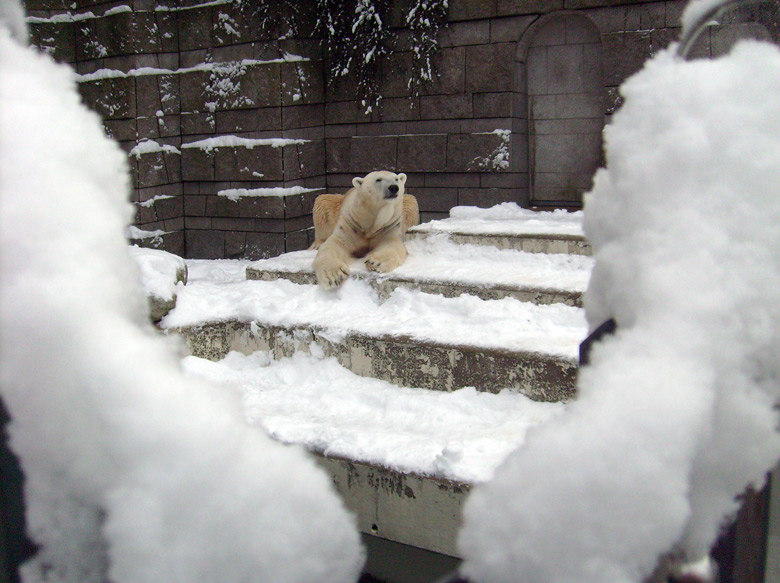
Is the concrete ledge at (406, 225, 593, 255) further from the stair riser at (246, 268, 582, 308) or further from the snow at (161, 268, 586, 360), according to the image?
the snow at (161, 268, 586, 360)

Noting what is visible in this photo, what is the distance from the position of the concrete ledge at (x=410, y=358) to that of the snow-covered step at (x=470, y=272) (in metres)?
0.63

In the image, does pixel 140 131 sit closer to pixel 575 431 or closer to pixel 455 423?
pixel 455 423

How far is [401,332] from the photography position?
341 centimetres

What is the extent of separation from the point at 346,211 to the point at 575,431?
154 inches

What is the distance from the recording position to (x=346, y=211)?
4.71 m

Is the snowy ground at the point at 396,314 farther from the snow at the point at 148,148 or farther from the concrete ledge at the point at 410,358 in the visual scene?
the snow at the point at 148,148

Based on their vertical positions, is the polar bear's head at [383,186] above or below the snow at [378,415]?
above

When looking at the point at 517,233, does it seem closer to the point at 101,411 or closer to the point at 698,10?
the point at 698,10

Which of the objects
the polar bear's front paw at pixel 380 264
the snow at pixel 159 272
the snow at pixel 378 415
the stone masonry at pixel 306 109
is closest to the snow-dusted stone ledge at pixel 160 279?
the snow at pixel 159 272

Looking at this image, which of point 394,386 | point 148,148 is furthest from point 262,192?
point 394,386

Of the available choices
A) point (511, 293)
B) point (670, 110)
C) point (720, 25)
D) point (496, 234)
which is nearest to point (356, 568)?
Result: point (670, 110)

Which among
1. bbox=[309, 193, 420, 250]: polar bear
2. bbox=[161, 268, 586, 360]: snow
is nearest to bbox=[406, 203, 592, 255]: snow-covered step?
bbox=[309, 193, 420, 250]: polar bear

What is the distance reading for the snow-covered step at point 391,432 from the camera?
2.35m

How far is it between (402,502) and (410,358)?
976 mm
